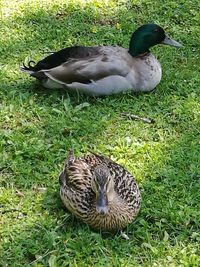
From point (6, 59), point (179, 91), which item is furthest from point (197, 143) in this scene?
point (6, 59)

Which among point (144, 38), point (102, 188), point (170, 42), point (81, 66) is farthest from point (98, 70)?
point (102, 188)

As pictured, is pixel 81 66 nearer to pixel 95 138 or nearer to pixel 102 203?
pixel 95 138

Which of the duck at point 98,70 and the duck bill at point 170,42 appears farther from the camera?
the duck bill at point 170,42

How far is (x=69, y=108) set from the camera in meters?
5.41

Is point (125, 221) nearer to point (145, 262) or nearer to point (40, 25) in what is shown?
point (145, 262)

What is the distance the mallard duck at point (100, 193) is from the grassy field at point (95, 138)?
0.35 ft

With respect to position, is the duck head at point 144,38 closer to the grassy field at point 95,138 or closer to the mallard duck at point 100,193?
the grassy field at point 95,138

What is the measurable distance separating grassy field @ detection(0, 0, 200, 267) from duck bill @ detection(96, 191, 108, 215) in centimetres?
24

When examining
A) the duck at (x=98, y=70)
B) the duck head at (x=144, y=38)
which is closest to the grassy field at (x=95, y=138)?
the duck at (x=98, y=70)

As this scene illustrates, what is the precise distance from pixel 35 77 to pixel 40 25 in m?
1.34

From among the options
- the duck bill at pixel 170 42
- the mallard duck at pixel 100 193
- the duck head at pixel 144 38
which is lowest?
the mallard duck at pixel 100 193

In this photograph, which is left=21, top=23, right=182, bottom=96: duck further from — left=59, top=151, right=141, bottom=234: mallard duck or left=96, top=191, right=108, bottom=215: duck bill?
left=96, top=191, right=108, bottom=215: duck bill

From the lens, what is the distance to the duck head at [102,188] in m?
3.85

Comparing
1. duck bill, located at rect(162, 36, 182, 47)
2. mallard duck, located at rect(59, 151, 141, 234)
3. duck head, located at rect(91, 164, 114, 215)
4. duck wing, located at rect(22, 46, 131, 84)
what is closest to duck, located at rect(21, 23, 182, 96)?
duck wing, located at rect(22, 46, 131, 84)
